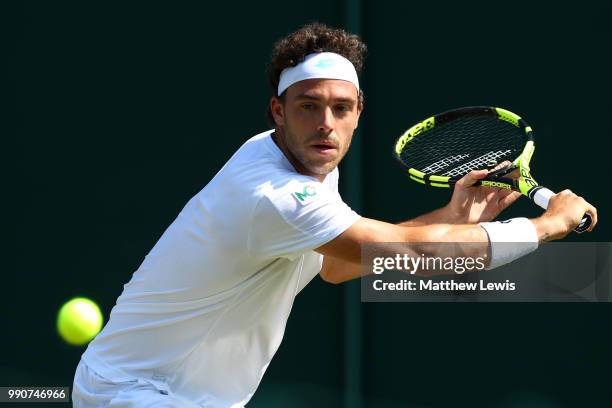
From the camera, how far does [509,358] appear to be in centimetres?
472

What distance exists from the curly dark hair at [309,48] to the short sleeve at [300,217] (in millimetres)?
430

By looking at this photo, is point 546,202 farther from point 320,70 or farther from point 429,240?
point 320,70

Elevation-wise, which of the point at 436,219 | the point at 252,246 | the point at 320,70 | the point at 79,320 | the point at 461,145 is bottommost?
the point at 79,320

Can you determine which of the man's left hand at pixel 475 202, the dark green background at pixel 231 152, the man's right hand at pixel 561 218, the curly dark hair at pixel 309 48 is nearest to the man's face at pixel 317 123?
the curly dark hair at pixel 309 48

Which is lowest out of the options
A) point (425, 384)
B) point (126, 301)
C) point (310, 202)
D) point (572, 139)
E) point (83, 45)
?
point (425, 384)

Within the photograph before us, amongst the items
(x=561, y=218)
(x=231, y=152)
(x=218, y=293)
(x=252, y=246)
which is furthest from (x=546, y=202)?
(x=231, y=152)

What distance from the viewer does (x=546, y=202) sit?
3.29 metres

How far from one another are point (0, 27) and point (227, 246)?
7.18 feet

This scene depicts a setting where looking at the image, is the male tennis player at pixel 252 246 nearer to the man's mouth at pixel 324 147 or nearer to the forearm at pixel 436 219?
the man's mouth at pixel 324 147

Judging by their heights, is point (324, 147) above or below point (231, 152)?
below

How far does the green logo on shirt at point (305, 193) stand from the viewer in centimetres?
Result: 301

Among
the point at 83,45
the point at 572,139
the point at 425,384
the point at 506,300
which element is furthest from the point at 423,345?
the point at 83,45

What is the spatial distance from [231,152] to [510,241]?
2268mm

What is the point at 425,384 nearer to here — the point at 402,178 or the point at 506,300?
the point at 506,300
